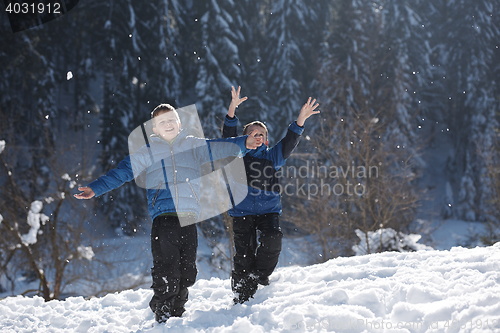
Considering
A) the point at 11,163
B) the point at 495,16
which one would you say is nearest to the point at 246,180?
the point at 11,163

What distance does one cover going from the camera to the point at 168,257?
3.02 meters

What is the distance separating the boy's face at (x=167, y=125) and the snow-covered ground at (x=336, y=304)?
1553 millimetres

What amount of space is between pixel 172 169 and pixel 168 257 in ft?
2.44

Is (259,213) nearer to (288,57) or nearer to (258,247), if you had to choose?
(258,247)

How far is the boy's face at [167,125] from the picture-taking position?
10.3ft

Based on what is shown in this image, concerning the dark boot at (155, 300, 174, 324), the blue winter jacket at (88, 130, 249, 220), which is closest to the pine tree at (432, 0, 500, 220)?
the blue winter jacket at (88, 130, 249, 220)

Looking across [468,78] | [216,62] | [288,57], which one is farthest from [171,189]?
[468,78]

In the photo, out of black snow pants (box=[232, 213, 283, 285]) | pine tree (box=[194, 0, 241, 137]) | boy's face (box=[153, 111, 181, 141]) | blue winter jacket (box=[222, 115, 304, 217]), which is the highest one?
pine tree (box=[194, 0, 241, 137])

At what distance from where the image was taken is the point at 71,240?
508 inches

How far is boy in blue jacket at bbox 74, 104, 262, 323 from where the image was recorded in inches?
118

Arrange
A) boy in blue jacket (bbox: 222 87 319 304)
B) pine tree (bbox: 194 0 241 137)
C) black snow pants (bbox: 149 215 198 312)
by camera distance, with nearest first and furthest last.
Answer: black snow pants (bbox: 149 215 198 312) → boy in blue jacket (bbox: 222 87 319 304) → pine tree (bbox: 194 0 241 137)

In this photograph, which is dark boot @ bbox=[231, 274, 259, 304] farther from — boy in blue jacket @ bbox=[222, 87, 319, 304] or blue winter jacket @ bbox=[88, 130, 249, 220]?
blue winter jacket @ bbox=[88, 130, 249, 220]

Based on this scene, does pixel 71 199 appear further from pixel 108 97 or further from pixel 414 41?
pixel 414 41

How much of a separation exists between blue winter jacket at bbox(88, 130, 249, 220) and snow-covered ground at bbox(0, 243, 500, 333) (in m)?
0.96
